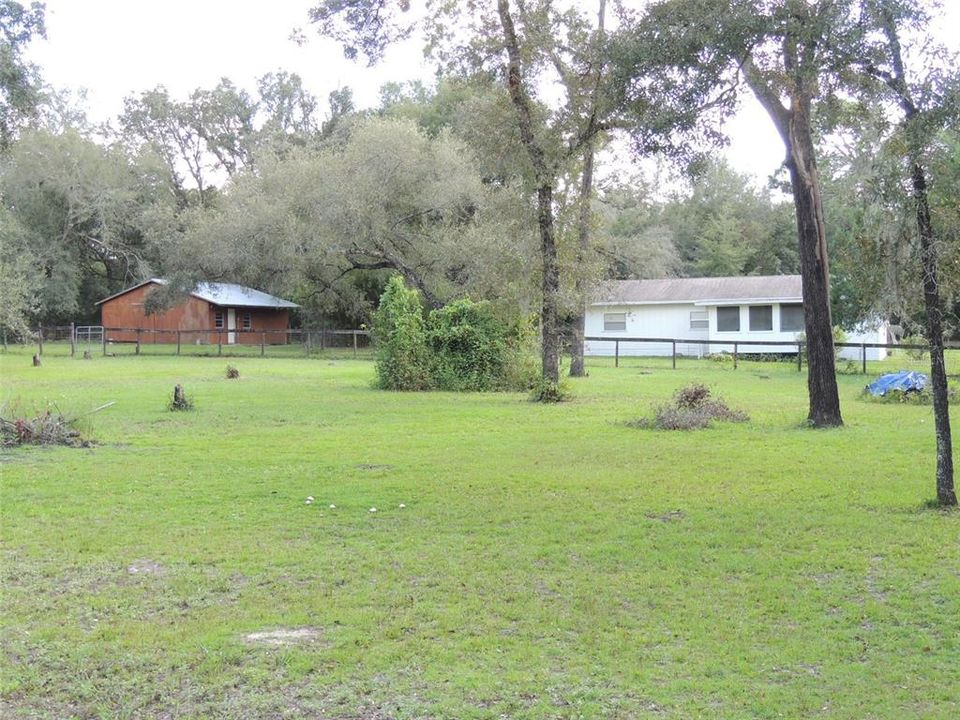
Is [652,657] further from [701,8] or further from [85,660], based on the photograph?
[701,8]

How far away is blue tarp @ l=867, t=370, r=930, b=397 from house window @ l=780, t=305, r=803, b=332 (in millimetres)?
18797

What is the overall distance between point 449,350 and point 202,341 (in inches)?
1314

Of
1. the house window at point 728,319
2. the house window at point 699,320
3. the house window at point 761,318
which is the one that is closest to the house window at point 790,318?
the house window at point 761,318

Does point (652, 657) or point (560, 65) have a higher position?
point (560, 65)

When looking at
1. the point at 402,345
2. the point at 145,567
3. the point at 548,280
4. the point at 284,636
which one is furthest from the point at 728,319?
the point at 284,636

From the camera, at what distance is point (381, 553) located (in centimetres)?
702

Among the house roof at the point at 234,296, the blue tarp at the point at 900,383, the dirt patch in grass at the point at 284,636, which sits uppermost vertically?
the house roof at the point at 234,296

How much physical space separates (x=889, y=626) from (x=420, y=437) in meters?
9.02

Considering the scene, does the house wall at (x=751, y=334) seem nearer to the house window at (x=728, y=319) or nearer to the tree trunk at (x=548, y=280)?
the house window at (x=728, y=319)

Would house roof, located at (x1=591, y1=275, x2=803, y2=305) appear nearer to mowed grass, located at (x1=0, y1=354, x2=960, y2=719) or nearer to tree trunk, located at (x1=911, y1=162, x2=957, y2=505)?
mowed grass, located at (x1=0, y1=354, x2=960, y2=719)

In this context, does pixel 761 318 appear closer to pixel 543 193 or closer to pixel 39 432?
pixel 543 193

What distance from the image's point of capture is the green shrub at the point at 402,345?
73.7ft

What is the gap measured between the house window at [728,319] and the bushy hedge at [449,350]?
1928cm

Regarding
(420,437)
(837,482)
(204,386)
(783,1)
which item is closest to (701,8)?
(783,1)
